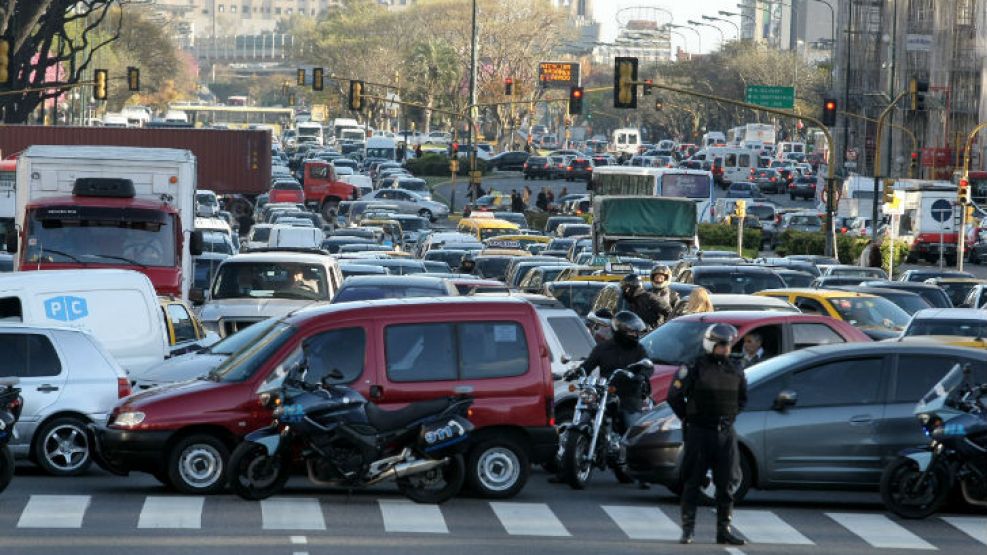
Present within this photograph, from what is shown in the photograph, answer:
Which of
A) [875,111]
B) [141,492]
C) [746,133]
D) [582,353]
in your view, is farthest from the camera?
[746,133]

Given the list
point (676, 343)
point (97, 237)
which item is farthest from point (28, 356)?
point (97, 237)

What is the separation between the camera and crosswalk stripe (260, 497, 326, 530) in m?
14.5

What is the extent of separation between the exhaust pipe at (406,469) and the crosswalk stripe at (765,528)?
7.66 feet

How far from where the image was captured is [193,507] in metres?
15.2

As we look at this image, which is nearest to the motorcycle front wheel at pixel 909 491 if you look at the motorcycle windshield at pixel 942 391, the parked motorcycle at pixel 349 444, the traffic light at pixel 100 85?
the motorcycle windshield at pixel 942 391

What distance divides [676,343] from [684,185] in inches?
1758

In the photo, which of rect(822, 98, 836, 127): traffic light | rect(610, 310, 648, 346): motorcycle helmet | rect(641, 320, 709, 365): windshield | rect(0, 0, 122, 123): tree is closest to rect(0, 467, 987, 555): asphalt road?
rect(610, 310, 648, 346): motorcycle helmet

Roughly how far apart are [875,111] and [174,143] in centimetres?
6249

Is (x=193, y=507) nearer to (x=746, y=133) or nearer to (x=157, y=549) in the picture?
(x=157, y=549)

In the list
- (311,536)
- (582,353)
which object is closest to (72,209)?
(582,353)

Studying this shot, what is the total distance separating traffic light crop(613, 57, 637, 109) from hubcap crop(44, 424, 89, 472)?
3200 cm

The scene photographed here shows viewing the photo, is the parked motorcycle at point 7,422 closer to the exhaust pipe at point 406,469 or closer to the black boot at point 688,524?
the exhaust pipe at point 406,469

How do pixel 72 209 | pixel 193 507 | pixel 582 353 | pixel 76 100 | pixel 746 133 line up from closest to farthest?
pixel 193 507, pixel 582 353, pixel 72 209, pixel 746 133, pixel 76 100

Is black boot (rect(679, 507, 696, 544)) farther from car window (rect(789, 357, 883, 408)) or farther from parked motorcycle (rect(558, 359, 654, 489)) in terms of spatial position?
parked motorcycle (rect(558, 359, 654, 489))
